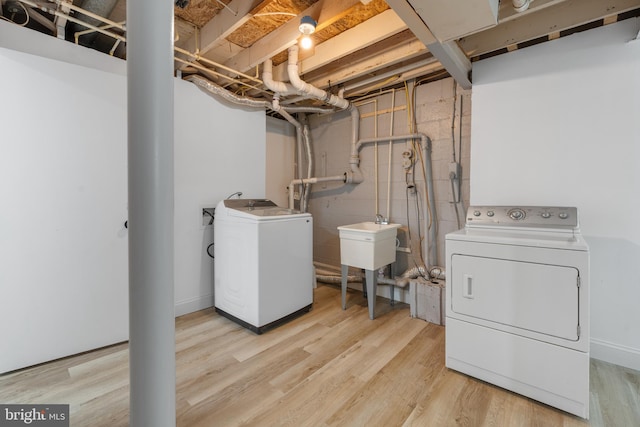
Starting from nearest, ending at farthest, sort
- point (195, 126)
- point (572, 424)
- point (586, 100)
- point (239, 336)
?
point (572, 424), point (586, 100), point (239, 336), point (195, 126)

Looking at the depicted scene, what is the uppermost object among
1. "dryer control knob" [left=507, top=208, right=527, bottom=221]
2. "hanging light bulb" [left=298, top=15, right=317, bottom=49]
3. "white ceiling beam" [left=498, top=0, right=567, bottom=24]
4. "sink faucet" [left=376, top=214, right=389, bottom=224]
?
"hanging light bulb" [left=298, top=15, right=317, bottom=49]

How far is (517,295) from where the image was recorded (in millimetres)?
1638

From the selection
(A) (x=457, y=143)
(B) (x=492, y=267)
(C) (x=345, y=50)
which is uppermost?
(C) (x=345, y=50)

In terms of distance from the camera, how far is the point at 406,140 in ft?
10.1

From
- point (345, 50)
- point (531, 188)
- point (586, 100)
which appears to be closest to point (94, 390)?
point (345, 50)

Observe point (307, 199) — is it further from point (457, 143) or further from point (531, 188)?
point (531, 188)

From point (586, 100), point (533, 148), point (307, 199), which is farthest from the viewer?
point (307, 199)

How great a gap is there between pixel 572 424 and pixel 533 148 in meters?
1.75

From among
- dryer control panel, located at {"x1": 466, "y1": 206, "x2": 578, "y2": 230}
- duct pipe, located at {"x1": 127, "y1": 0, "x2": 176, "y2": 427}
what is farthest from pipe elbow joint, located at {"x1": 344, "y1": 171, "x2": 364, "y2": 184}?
duct pipe, located at {"x1": 127, "y1": 0, "x2": 176, "y2": 427}

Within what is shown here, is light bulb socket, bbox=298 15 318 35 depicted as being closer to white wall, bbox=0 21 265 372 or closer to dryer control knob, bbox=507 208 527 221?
white wall, bbox=0 21 265 372

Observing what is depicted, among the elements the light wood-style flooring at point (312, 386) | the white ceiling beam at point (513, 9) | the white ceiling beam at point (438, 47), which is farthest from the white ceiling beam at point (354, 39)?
the light wood-style flooring at point (312, 386)

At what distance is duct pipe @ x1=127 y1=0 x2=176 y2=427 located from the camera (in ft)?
2.97

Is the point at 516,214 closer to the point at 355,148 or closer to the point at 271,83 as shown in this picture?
the point at 355,148

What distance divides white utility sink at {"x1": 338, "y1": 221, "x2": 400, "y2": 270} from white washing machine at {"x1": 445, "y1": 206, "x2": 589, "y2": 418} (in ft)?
2.74
